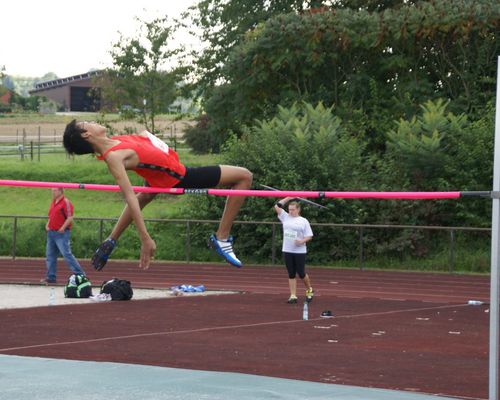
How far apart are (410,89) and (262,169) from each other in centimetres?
519

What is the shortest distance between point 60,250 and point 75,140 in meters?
11.2

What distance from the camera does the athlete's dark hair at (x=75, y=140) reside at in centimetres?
821

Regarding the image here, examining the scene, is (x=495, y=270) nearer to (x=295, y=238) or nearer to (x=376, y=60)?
(x=295, y=238)

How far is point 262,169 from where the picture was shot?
2506cm

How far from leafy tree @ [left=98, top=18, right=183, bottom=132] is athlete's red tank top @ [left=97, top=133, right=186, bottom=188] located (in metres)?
31.2

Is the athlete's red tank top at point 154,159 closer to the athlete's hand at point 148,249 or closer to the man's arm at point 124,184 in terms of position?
the man's arm at point 124,184

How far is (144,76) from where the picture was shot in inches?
1608

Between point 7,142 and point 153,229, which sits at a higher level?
point 7,142

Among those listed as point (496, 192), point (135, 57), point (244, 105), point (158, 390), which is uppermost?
point (135, 57)

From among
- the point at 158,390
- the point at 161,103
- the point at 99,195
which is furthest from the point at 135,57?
the point at 158,390

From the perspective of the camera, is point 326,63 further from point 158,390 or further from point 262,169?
point 158,390

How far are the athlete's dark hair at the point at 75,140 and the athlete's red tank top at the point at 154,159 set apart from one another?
123 millimetres

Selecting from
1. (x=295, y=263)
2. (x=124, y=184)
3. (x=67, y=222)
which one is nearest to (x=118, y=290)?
(x=67, y=222)

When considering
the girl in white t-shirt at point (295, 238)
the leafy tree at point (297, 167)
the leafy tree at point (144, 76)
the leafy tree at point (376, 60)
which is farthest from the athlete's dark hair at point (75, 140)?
the leafy tree at point (144, 76)
